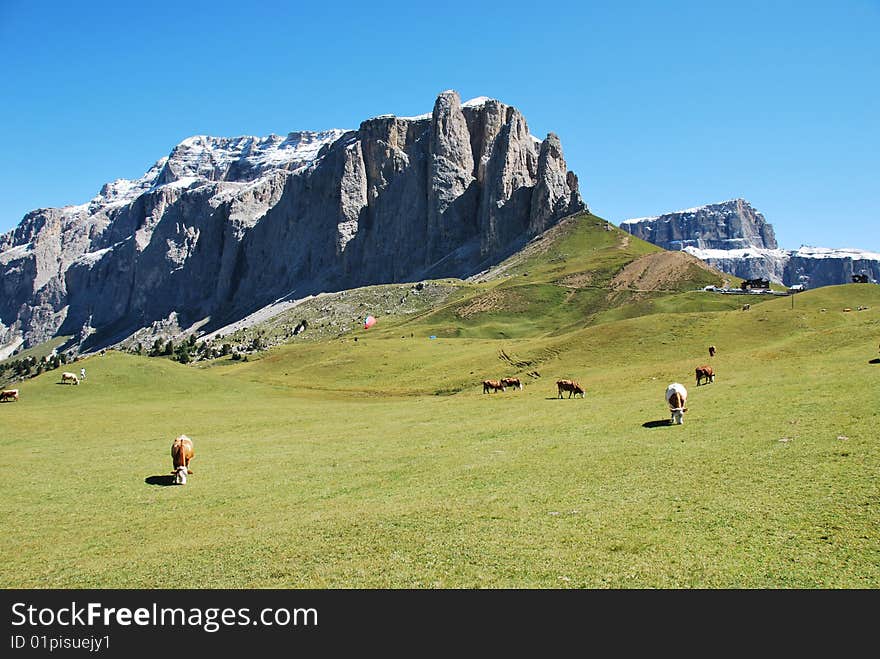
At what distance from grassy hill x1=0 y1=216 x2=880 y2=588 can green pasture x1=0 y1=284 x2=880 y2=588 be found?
114mm

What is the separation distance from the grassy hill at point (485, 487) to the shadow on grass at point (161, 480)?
19 cm

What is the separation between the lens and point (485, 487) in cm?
2453

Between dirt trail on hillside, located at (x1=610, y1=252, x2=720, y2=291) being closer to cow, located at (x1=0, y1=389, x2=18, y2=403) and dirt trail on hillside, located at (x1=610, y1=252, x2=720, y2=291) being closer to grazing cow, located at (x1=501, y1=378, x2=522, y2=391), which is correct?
grazing cow, located at (x1=501, y1=378, x2=522, y2=391)

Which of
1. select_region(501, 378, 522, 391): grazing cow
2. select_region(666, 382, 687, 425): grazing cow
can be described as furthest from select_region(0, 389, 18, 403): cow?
select_region(666, 382, 687, 425): grazing cow

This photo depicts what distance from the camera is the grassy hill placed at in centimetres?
1617

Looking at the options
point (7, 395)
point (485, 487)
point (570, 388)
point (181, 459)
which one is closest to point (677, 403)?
point (485, 487)

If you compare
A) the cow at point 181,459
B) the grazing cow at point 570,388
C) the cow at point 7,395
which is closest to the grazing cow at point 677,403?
the grazing cow at point 570,388

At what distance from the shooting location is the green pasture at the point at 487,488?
16141mm

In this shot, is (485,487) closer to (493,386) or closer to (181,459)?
(181,459)

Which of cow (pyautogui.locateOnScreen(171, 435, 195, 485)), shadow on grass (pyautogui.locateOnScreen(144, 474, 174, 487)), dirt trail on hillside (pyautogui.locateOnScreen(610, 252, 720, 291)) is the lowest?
shadow on grass (pyautogui.locateOnScreen(144, 474, 174, 487))

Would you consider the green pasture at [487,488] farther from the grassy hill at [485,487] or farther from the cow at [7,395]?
the cow at [7,395]

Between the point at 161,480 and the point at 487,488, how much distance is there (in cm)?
1706

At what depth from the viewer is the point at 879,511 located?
1764 cm

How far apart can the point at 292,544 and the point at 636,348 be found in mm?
65246
